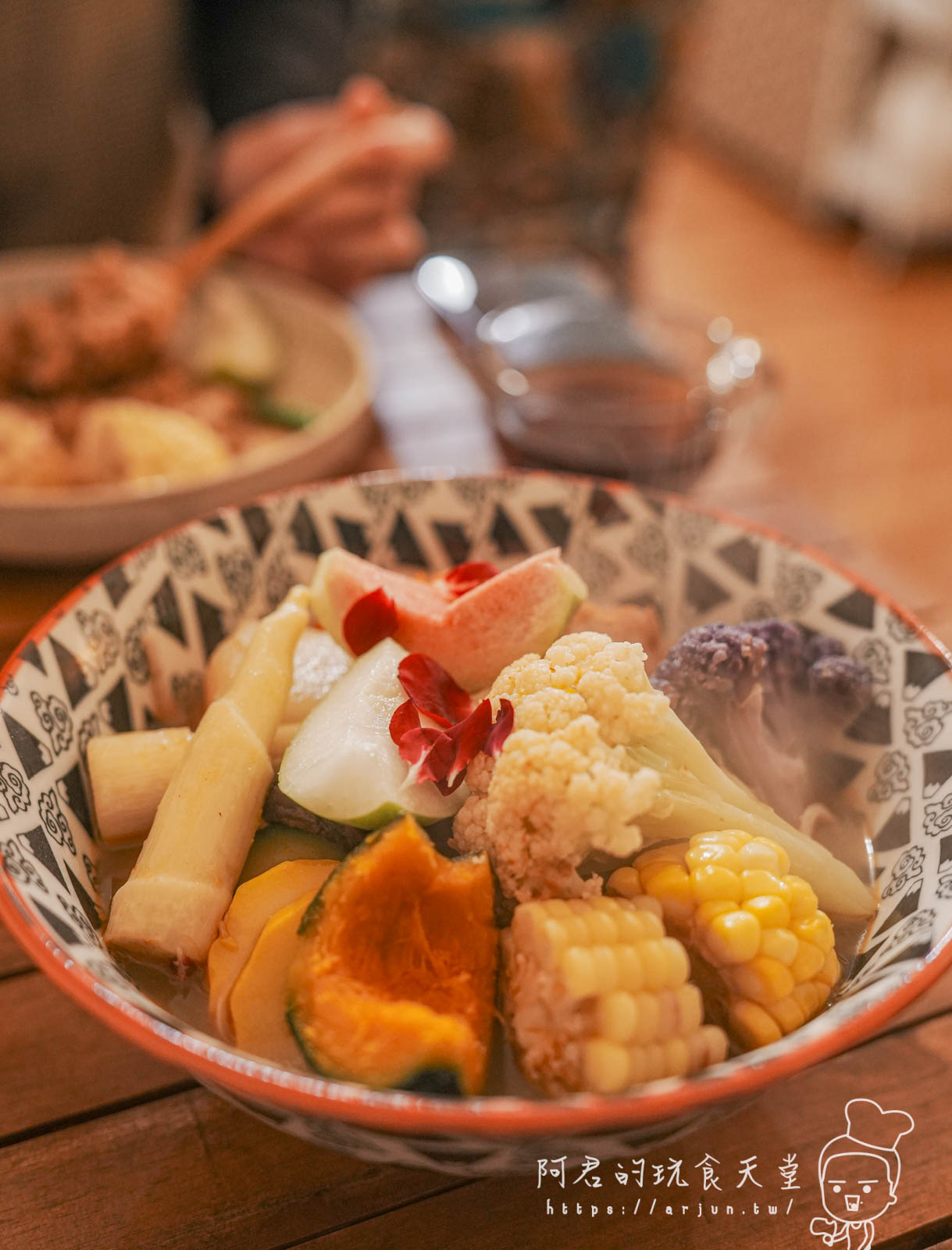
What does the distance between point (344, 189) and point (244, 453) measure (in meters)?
0.70

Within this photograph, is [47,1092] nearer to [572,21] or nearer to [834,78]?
[572,21]

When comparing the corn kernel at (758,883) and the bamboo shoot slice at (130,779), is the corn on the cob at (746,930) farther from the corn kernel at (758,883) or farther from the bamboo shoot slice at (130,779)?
the bamboo shoot slice at (130,779)

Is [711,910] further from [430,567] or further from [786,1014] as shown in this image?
[430,567]

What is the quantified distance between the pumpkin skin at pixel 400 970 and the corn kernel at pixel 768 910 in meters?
0.16

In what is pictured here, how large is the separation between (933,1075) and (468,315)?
126cm

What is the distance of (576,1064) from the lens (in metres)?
0.57

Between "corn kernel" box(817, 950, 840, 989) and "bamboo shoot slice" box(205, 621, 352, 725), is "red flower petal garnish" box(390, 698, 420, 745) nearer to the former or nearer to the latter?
"bamboo shoot slice" box(205, 621, 352, 725)

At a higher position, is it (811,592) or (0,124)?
(0,124)

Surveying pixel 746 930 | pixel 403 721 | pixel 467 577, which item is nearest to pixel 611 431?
pixel 467 577

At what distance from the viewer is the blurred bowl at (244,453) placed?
115 cm

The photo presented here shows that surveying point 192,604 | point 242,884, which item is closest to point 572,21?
point 192,604

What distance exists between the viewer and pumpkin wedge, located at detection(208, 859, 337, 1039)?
66cm

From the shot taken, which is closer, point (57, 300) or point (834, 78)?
point (57, 300)

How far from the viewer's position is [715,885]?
2.10 ft
